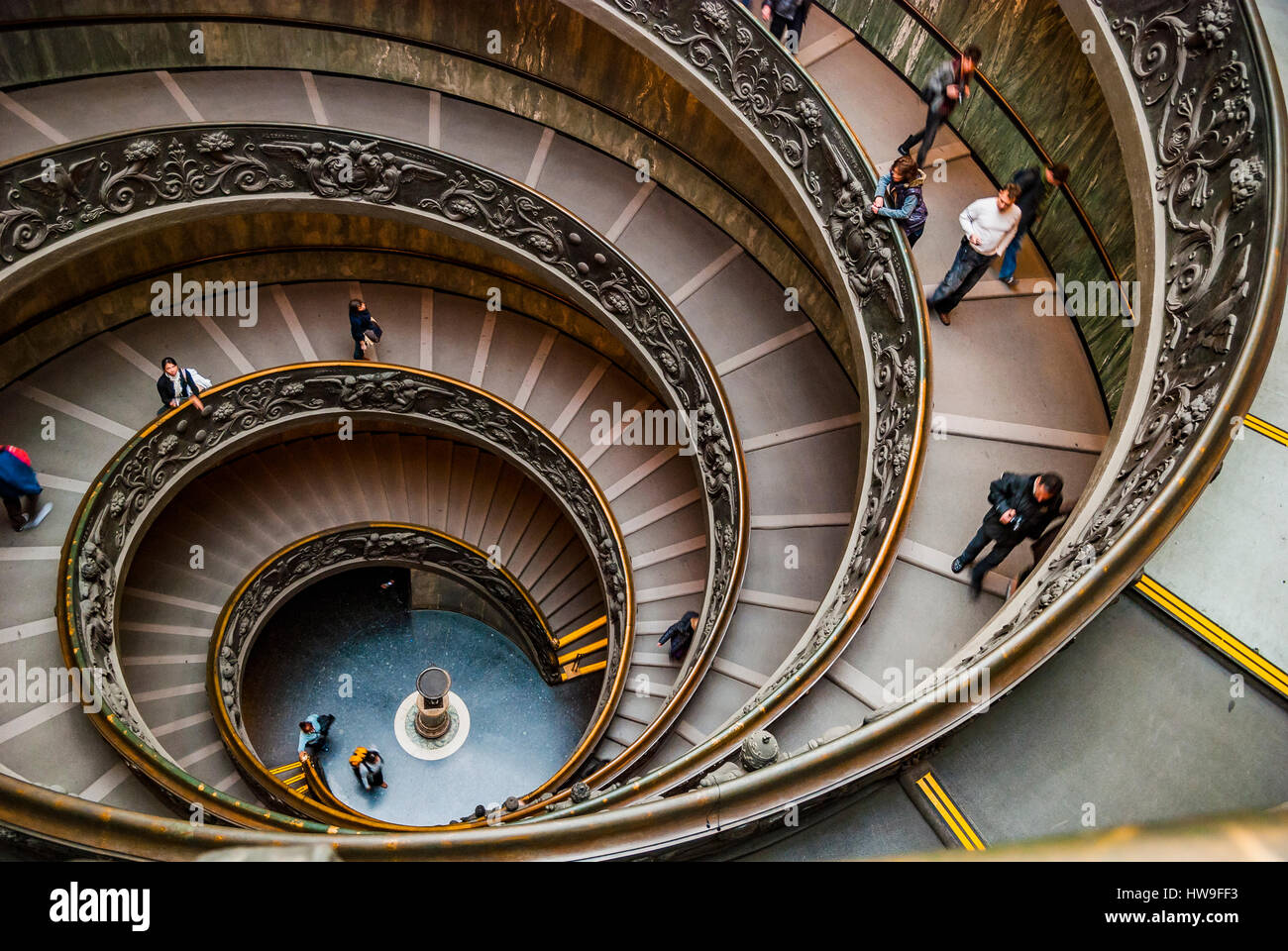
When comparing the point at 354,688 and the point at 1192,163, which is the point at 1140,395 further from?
the point at 354,688

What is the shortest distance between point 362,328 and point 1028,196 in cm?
932

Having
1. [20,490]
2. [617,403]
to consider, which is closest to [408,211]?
[617,403]

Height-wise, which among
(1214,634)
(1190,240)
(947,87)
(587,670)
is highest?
(947,87)

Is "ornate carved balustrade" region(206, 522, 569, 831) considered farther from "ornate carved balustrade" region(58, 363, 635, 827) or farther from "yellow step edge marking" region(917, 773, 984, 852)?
"yellow step edge marking" region(917, 773, 984, 852)

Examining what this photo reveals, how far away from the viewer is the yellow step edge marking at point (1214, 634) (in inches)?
166

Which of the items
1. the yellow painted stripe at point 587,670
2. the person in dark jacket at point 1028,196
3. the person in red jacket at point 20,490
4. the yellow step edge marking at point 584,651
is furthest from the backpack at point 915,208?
the person in red jacket at point 20,490

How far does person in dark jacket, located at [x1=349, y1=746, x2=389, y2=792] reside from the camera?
13.6 metres

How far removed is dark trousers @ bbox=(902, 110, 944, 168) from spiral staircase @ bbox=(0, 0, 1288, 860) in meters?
0.51

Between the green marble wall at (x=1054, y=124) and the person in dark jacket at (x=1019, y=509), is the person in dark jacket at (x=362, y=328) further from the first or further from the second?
the person in dark jacket at (x=1019, y=509)

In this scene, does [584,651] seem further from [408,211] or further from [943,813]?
[943,813]

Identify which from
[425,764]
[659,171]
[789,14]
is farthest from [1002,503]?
[425,764]

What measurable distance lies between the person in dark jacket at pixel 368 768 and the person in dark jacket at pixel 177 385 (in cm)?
626

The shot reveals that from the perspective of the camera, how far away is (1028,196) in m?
7.23
